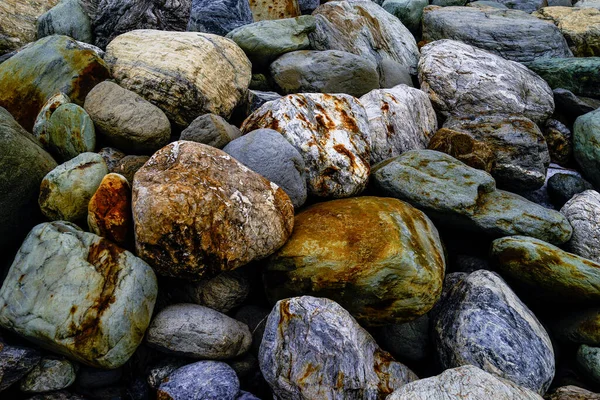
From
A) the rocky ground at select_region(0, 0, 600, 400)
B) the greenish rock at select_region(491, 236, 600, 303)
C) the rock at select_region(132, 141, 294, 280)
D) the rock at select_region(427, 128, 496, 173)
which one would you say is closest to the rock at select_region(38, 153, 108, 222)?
the rocky ground at select_region(0, 0, 600, 400)

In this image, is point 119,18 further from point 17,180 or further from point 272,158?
point 272,158

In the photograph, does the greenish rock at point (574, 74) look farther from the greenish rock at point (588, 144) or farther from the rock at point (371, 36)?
the rock at point (371, 36)

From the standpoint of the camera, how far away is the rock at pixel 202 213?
10.8ft

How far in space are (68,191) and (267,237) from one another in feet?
5.03

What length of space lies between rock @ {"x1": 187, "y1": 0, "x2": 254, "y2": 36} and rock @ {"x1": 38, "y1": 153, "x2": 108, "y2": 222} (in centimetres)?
350

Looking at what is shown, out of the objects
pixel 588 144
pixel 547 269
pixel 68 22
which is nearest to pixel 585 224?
pixel 547 269

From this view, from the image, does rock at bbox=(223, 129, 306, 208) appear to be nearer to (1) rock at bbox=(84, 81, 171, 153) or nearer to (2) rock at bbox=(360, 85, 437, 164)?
(1) rock at bbox=(84, 81, 171, 153)

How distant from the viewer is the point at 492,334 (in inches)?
141

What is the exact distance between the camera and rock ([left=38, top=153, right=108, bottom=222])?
364cm

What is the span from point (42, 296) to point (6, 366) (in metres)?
0.46

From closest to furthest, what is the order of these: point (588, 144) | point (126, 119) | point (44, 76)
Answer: point (126, 119), point (44, 76), point (588, 144)

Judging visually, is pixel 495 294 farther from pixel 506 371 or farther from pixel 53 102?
pixel 53 102

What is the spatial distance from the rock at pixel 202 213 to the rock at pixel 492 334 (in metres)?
1.47

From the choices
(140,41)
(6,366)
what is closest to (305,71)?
(140,41)
